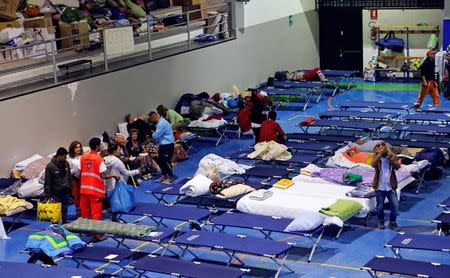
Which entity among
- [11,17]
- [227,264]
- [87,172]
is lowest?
[227,264]

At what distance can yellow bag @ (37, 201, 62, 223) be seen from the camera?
51.9ft

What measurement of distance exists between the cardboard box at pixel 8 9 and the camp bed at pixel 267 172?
304 inches

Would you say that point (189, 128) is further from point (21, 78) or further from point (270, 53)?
point (270, 53)

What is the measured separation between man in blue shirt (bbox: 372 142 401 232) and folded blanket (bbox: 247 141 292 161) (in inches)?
148

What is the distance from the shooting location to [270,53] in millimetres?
27531

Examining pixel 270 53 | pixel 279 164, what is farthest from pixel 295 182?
pixel 270 53

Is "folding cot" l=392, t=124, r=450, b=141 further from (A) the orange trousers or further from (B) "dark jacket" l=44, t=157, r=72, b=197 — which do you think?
(B) "dark jacket" l=44, t=157, r=72, b=197

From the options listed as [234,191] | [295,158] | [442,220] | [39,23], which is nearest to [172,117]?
[295,158]

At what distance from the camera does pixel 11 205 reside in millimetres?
16109

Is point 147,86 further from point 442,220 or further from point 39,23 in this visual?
point 442,220

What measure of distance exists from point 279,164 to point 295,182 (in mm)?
1963

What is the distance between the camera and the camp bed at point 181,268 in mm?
12188

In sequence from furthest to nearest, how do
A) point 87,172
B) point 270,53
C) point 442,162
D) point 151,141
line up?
point 270,53 < point 151,141 < point 442,162 < point 87,172

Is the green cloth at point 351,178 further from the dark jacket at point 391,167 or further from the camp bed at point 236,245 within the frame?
the camp bed at point 236,245
